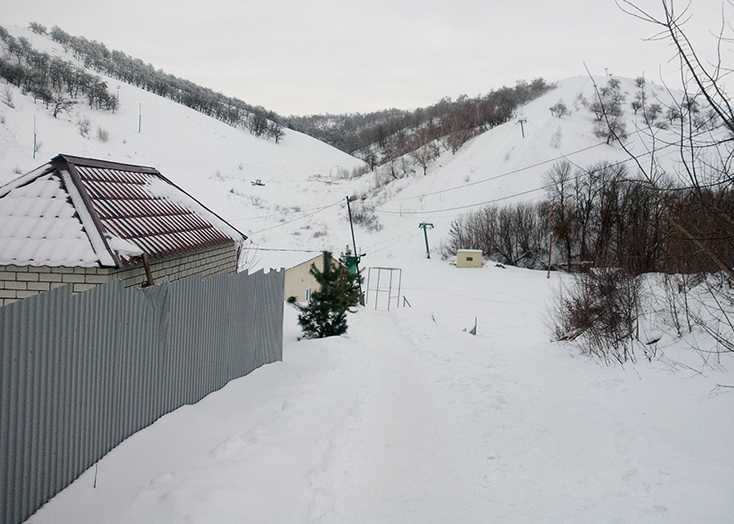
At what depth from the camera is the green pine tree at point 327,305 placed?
41.4ft

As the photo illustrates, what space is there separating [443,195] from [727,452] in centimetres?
4802

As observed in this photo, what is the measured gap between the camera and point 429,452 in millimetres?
5852

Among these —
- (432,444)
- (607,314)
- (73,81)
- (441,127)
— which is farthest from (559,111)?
(73,81)

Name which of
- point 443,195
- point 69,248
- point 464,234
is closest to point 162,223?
point 69,248

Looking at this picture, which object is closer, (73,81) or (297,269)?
(297,269)

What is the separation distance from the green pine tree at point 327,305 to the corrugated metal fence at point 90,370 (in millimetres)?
5600

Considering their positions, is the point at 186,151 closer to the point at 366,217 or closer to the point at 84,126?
the point at 84,126

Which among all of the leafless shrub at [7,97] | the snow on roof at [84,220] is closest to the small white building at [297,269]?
the snow on roof at [84,220]

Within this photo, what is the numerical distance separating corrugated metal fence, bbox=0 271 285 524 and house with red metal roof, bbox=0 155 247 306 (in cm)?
185

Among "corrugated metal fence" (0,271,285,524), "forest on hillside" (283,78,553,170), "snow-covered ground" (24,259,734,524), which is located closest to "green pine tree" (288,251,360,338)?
"snow-covered ground" (24,259,734,524)

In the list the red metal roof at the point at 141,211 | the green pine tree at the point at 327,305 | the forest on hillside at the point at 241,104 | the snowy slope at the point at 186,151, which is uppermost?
the forest on hillside at the point at 241,104

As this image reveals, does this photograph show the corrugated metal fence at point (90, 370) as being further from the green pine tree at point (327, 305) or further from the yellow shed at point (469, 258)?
the yellow shed at point (469, 258)

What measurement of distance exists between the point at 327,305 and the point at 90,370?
8.59m

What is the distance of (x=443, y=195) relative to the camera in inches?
2037
